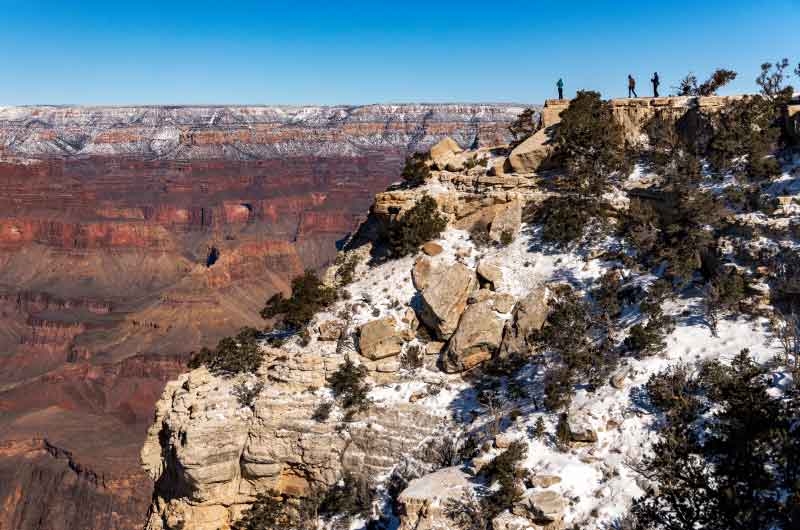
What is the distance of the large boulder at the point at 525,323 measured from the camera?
23406 millimetres

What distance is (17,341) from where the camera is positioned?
99438 mm

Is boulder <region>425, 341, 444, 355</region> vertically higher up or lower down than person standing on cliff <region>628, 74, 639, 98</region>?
lower down

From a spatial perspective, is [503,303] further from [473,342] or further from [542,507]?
[542,507]

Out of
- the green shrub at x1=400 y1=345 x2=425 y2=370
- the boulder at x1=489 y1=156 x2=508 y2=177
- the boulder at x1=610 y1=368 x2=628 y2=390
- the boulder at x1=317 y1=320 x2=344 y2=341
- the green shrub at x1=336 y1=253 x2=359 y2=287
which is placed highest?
the boulder at x1=489 y1=156 x2=508 y2=177

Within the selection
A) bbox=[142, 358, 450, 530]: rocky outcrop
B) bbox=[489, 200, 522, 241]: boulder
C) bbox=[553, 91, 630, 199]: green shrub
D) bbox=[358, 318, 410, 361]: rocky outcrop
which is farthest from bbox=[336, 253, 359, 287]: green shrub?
bbox=[553, 91, 630, 199]: green shrub

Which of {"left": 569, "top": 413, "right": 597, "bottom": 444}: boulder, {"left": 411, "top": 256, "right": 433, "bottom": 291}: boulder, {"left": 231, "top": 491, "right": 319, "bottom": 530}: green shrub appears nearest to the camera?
{"left": 569, "top": 413, "right": 597, "bottom": 444}: boulder

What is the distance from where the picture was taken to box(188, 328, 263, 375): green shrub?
24.5 meters

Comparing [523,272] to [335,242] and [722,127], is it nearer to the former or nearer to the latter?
[722,127]

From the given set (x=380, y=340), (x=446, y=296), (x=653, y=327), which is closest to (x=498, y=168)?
(x=446, y=296)

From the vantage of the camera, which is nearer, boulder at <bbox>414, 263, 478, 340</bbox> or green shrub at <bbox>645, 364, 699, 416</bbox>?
green shrub at <bbox>645, 364, 699, 416</bbox>

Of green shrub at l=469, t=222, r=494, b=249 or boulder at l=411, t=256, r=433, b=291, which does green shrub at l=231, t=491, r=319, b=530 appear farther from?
green shrub at l=469, t=222, r=494, b=249

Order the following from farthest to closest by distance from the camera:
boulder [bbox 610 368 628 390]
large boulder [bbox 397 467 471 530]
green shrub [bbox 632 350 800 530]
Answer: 1. boulder [bbox 610 368 628 390]
2. large boulder [bbox 397 467 471 530]
3. green shrub [bbox 632 350 800 530]

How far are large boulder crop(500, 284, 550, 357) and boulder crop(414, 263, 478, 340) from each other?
2.28 m

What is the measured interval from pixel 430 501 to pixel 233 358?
450 inches
